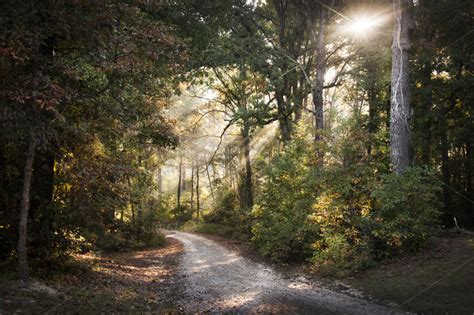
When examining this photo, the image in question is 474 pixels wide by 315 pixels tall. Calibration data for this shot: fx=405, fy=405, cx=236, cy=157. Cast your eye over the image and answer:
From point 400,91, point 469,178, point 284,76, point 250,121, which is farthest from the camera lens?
point 469,178

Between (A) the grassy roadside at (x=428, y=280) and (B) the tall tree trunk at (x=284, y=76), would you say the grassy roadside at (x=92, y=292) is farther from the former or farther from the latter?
(B) the tall tree trunk at (x=284, y=76)

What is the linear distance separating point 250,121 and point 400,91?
646cm

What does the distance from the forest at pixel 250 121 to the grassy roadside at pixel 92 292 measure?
541mm

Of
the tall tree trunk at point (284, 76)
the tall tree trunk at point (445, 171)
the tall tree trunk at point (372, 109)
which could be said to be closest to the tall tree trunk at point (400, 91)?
the tall tree trunk at point (372, 109)

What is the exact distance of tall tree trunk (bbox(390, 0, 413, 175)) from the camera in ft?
43.9

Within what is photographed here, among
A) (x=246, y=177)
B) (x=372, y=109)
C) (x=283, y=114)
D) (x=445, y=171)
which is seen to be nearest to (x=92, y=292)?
(x=283, y=114)

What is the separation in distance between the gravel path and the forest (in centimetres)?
158

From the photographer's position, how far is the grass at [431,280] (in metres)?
7.34

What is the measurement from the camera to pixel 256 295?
9.27 meters

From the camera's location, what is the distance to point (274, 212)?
1692 centimetres

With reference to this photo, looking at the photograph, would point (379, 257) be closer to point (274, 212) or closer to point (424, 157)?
point (274, 212)

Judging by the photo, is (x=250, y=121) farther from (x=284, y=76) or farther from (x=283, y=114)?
(x=283, y=114)

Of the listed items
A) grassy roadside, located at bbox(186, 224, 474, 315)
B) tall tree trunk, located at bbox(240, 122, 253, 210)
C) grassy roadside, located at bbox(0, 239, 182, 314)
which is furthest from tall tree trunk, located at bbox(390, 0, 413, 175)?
tall tree trunk, located at bbox(240, 122, 253, 210)

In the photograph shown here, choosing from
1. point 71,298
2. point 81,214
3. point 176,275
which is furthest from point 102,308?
point 176,275
